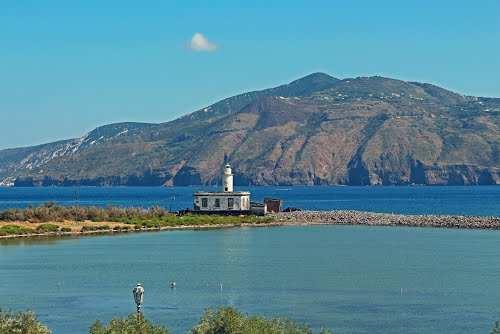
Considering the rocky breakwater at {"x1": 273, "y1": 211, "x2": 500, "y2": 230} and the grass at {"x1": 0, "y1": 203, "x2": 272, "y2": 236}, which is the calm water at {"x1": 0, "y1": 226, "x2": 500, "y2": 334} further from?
the rocky breakwater at {"x1": 273, "y1": 211, "x2": 500, "y2": 230}

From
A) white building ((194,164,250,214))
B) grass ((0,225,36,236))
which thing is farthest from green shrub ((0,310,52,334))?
white building ((194,164,250,214))

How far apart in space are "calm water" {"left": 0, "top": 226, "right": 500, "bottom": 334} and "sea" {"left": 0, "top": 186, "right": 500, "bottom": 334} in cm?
7

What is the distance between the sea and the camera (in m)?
44.6

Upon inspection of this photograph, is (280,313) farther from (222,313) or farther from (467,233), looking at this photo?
(467,233)

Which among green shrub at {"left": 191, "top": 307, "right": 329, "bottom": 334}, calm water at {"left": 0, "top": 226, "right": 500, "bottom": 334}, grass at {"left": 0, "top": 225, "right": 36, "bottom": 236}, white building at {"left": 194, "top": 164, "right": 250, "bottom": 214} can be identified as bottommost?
calm water at {"left": 0, "top": 226, "right": 500, "bottom": 334}

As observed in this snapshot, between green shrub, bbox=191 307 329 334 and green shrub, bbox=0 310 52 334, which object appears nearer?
green shrub, bbox=191 307 329 334

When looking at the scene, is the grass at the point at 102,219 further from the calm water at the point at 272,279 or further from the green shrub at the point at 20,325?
the green shrub at the point at 20,325

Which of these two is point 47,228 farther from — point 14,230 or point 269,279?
point 269,279

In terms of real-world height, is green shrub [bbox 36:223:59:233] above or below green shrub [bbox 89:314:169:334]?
above

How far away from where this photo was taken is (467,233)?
10200cm

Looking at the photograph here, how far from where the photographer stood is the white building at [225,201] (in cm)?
12019

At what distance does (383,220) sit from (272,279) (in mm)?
60054

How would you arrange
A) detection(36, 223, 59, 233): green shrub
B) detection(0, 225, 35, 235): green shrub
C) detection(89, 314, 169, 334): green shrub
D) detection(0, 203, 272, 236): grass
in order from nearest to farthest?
detection(89, 314, 169, 334): green shrub
detection(0, 225, 35, 235): green shrub
detection(36, 223, 59, 233): green shrub
detection(0, 203, 272, 236): grass

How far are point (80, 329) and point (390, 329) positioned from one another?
42.2 feet
